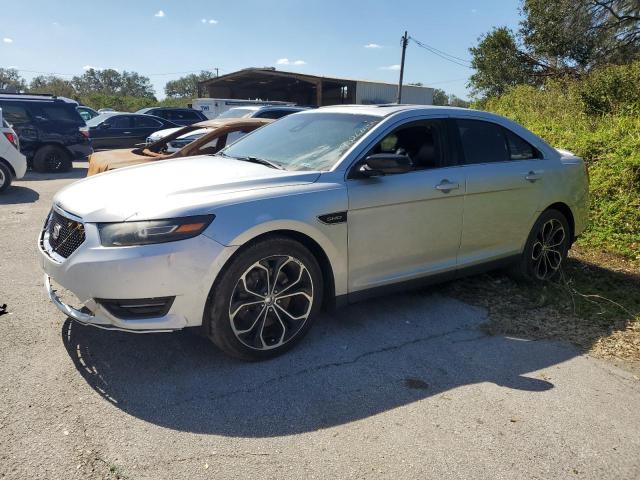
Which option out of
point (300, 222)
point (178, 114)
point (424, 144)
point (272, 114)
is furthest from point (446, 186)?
point (178, 114)

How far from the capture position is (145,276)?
2.93 meters

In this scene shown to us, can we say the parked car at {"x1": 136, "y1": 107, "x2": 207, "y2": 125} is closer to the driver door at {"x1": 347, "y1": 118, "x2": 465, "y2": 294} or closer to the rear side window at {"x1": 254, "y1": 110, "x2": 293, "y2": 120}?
the rear side window at {"x1": 254, "y1": 110, "x2": 293, "y2": 120}

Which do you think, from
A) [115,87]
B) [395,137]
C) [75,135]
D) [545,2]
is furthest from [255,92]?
[115,87]

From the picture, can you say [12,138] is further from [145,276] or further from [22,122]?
[145,276]

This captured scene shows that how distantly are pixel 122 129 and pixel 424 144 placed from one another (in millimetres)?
15036

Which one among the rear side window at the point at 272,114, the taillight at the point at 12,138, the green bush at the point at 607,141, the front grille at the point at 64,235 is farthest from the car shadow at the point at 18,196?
the green bush at the point at 607,141

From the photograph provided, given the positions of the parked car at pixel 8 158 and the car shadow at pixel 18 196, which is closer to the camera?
the car shadow at pixel 18 196

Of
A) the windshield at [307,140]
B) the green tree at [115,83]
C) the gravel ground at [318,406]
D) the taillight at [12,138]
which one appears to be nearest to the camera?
the gravel ground at [318,406]

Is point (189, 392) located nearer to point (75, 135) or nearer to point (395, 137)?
point (395, 137)

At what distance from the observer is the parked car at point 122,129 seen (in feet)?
55.4

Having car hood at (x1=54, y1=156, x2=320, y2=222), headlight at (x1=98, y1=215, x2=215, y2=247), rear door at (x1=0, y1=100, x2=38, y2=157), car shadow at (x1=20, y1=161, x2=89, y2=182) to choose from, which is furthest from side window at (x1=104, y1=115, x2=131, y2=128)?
headlight at (x1=98, y1=215, x2=215, y2=247)

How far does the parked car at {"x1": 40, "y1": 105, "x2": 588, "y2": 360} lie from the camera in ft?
Answer: 9.89

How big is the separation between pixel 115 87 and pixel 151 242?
12002cm

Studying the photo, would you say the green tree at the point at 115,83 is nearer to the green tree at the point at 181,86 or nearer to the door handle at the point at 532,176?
the green tree at the point at 181,86
